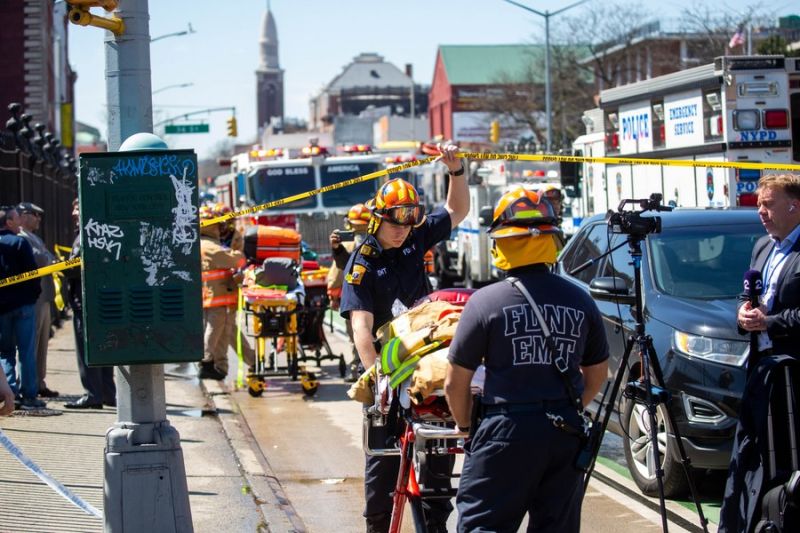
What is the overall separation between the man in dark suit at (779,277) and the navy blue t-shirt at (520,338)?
58.5 inches

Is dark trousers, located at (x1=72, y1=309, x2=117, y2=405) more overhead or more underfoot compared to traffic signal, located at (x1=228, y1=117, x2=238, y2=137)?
more underfoot

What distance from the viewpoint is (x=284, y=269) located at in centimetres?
1315

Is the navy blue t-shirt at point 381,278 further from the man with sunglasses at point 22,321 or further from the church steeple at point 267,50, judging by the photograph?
the church steeple at point 267,50

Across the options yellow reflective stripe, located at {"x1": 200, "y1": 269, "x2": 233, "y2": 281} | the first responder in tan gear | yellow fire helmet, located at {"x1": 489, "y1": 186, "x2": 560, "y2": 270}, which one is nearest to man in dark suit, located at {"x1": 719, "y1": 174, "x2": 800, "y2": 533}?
yellow fire helmet, located at {"x1": 489, "y1": 186, "x2": 560, "y2": 270}

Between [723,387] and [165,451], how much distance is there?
3432mm

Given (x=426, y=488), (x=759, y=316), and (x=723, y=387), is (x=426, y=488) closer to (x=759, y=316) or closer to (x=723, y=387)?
(x=759, y=316)

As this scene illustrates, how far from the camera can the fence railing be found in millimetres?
16469

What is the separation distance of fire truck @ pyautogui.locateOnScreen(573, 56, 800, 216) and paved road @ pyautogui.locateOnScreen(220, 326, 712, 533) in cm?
487

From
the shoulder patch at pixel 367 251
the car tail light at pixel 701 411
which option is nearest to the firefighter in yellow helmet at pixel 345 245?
the car tail light at pixel 701 411

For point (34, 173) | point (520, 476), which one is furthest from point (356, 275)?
point (34, 173)

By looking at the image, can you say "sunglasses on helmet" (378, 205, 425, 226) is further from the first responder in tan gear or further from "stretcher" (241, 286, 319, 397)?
Result: the first responder in tan gear

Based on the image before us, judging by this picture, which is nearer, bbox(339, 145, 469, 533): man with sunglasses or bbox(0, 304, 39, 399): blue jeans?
bbox(339, 145, 469, 533): man with sunglasses

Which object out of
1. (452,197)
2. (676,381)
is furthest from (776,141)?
(452,197)

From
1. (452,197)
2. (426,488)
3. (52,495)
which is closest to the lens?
(426,488)
